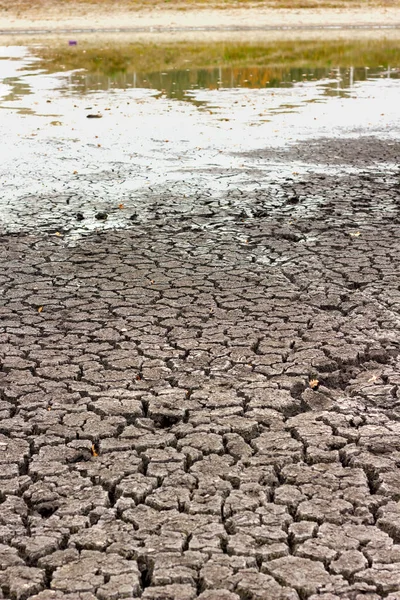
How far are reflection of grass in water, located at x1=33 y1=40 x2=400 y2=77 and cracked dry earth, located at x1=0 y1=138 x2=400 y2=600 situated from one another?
18.3 m

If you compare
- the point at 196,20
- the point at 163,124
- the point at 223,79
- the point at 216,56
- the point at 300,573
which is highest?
the point at 196,20

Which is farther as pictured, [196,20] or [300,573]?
[196,20]

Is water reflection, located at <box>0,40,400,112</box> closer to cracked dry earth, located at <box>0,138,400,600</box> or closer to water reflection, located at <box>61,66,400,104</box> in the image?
water reflection, located at <box>61,66,400,104</box>

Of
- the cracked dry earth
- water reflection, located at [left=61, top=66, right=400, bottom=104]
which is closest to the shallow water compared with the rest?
water reflection, located at [left=61, top=66, right=400, bottom=104]

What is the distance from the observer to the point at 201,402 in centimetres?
512

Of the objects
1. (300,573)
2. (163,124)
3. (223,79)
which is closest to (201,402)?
(300,573)

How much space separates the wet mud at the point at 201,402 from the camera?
3721mm

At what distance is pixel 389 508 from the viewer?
4082 mm

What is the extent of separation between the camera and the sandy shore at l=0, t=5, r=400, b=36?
1603 inches

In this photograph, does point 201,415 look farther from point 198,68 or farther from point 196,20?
point 196,20

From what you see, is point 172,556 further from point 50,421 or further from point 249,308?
point 249,308

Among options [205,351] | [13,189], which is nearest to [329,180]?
[13,189]

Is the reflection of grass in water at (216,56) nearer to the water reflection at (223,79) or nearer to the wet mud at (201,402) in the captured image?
the water reflection at (223,79)

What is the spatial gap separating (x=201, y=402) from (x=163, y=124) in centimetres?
1076
